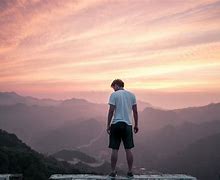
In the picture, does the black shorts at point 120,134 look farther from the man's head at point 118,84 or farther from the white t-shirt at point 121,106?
the man's head at point 118,84

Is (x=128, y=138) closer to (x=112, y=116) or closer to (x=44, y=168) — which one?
(x=112, y=116)

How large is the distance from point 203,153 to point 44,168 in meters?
131

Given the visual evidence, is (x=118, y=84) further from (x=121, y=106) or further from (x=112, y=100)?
(x=121, y=106)

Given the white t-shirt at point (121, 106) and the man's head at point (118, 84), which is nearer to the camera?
the white t-shirt at point (121, 106)

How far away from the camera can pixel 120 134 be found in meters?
10.2

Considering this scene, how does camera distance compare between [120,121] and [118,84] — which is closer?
[120,121]

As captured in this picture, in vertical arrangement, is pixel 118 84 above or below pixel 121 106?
above

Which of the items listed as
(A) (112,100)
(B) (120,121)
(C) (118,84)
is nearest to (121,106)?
(A) (112,100)

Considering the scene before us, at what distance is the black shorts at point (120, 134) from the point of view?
1011cm

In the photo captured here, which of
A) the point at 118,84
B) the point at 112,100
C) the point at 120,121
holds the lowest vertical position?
the point at 120,121

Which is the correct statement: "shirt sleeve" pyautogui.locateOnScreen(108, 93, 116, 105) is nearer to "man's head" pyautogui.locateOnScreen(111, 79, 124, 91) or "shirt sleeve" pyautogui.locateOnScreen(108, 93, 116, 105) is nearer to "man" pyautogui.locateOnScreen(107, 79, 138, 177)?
"man" pyautogui.locateOnScreen(107, 79, 138, 177)

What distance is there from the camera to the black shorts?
1011 cm

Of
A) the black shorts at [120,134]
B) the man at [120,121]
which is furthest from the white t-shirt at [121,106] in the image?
the black shorts at [120,134]

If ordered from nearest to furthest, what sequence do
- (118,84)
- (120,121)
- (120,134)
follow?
(120,121)
(120,134)
(118,84)
